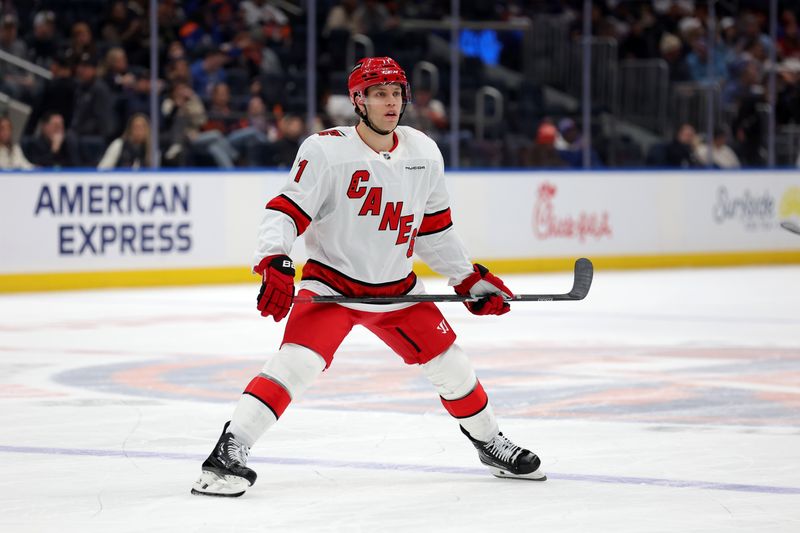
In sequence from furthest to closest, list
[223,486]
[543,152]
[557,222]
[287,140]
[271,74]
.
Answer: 1. [543,152]
2. [557,222]
3. [271,74]
4. [287,140]
5. [223,486]

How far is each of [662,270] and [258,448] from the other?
9.86 metres

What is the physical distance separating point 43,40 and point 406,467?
26.9 feet

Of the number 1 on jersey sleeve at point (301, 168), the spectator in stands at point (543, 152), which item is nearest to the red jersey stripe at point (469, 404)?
the number 1 on jersey sleeve at point (301, 168)

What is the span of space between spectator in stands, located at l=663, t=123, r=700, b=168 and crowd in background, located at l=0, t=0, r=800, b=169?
0.05 feet

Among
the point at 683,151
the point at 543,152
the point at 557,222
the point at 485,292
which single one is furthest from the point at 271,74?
the point at 485,292

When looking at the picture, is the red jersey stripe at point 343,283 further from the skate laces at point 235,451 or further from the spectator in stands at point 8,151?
the spectator in stands at point 8,151

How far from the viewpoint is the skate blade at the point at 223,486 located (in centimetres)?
414

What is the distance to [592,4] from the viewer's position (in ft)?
53.9

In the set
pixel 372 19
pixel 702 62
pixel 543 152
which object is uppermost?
pixel 372 19

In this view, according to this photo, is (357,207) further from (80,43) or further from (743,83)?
(743,83)

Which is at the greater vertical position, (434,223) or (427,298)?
(434,223)

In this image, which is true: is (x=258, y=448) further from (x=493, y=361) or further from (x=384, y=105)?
(x=493, y=361)

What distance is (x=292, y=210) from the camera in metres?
4.26

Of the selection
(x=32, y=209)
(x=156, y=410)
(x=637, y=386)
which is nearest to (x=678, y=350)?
(x=637, y=386)
